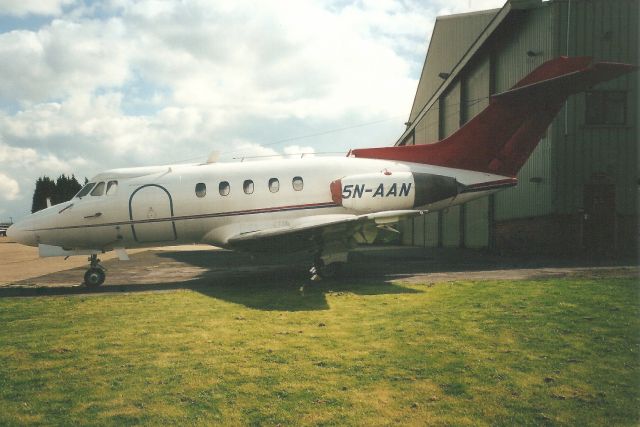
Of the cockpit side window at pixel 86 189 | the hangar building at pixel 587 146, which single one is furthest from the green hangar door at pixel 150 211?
the hangar building at pixel 587 146

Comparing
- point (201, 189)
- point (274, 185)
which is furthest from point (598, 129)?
point (201, 189)

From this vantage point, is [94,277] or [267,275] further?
[267,275]

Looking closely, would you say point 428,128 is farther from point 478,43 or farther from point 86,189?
point 86,189

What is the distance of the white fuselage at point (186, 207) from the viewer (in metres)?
12.9

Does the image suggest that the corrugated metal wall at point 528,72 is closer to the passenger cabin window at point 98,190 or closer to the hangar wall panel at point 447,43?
the hangar wall panel at point 447,43

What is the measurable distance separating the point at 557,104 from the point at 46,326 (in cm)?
1504

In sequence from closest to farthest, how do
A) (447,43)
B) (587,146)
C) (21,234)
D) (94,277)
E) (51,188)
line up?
1. (94,277)
2. (21,234)
3. (587,146)
4. (447,43)
5. (51,188)

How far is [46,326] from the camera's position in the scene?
24.1 feet

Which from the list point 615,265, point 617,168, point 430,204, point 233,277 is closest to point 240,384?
point 233,277

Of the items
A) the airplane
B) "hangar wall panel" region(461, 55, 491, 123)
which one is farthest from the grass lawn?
"hangar wall panel" region(461, 55, 491, 123)

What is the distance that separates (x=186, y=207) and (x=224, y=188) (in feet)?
4.22

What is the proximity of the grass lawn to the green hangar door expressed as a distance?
15.3 ft

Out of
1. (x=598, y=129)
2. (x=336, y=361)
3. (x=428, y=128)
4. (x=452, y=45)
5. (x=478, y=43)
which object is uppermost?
(x=452, y=45)

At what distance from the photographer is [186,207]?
42.9 ft
